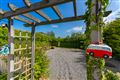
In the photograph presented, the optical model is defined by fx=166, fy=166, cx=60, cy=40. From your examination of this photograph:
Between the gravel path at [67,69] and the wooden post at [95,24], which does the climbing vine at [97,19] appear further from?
the gravel path at [67,69]

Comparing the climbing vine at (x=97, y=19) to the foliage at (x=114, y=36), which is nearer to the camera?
the climbing vine at (x=97, y=19)

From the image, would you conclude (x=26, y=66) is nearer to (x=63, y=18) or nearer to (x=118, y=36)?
(x=63, y=18)

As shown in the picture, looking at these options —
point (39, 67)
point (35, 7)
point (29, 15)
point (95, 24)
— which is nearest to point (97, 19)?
point (95, 24)

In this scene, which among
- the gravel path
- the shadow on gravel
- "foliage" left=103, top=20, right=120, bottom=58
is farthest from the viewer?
"foliage" left=103, top=20, right=120, bottom=58

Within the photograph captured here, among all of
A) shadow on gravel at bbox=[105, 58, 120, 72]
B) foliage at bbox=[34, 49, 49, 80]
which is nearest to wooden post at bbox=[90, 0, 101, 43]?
foliage at bbox=[34, 49, 49, 80]

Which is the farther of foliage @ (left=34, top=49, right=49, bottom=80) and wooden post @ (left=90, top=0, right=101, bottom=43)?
foliage @ (left=34, top=49, right=49, bottom=80)

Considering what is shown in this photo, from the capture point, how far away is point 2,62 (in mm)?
6434

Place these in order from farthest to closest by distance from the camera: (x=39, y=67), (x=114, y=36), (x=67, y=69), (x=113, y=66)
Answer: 1. (x=114, y=36)
2. (x=113, y=66)
3. (x=67, y=69)
4. (x=39, y=67)

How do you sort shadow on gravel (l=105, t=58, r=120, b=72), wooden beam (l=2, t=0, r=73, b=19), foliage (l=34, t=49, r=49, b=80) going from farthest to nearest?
shadow on gravel (l=105, t=58, r=120, b=72)
foliage (l=34, t=49, r=49, b=80)
wooden beam (l=2, t=0, r=73, b=19)

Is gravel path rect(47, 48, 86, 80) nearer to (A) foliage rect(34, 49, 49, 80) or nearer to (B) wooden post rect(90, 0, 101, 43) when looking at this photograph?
(A) foliage rect(34, 49, 49, 80)

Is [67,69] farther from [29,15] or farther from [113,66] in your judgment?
[29,15]

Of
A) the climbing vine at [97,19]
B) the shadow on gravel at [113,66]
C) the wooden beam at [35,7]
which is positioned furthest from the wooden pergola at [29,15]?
the shadow on gravel at [113,66]

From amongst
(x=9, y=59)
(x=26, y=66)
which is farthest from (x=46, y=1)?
(x=26, y=66)

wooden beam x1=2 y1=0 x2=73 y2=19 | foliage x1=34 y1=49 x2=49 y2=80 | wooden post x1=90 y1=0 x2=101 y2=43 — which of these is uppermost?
wooden beam x1=2 y1=0 x2=73 y2=19
